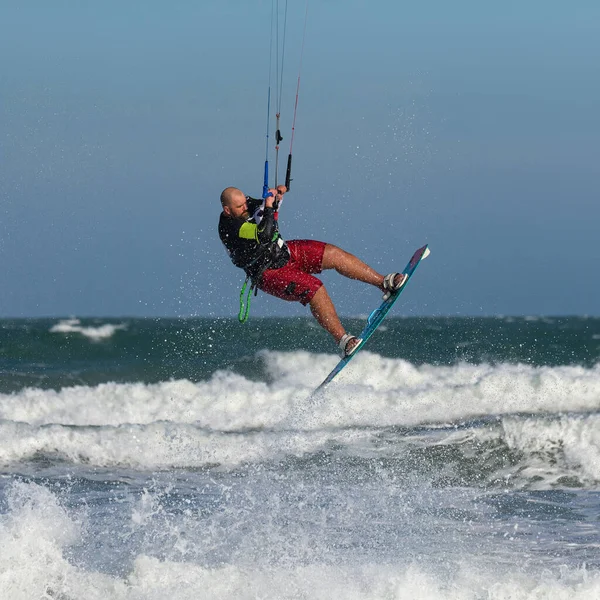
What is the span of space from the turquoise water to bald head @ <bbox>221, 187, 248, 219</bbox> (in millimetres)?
2571

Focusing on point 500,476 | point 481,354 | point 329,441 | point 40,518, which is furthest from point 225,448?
point 481,354

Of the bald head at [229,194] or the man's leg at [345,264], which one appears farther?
the man's leg at [345,264]

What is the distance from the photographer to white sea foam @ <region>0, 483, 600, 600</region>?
602 centimetres

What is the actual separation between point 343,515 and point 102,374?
41.4 feet

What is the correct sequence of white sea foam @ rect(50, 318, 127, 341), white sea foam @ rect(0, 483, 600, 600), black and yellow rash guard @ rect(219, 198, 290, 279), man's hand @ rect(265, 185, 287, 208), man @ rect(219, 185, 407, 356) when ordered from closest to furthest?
white sea foam @ rect(0, 483, 600, 600)
man's hand @ rect(265, 185, 287, 208)
black and yellow rash guard @ rect(219, 198, 290, 279)
man @ rect(219, 185, 407, 356)
white sea foam @ rect(50, 318, 127, 341)

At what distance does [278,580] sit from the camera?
6.25m

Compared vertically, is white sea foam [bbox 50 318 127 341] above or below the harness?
below

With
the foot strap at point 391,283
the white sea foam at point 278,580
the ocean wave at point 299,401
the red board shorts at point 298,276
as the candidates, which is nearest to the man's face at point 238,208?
the red board shorts at point 298,276

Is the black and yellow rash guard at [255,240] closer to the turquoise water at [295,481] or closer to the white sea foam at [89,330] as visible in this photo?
the turquoise water at [295,481]

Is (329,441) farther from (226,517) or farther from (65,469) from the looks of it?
(226,517)

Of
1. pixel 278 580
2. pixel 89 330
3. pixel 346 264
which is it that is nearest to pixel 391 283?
pixel 346 264

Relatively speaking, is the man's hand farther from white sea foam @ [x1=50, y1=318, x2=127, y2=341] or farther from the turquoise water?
white sea foam @ [x1=50, y1=318, x2=127, y2=341]

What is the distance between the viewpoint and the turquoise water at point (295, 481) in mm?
6379

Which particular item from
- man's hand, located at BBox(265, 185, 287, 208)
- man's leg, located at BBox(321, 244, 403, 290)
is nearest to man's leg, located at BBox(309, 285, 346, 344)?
man's leg, located at BBox(321, 244, 403, 290)
